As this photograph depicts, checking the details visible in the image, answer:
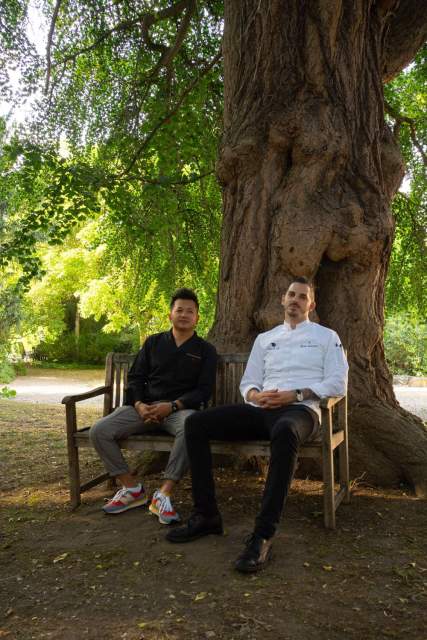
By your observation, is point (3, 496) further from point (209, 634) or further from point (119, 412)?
point (209, 634)

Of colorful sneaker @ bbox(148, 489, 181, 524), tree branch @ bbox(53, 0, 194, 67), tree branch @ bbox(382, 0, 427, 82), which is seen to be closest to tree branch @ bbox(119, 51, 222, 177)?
tree branch @ bbox(53, 0, 194, 67)

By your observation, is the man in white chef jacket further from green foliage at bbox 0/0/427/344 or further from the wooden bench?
green foliage at bbox 0/0/427/344

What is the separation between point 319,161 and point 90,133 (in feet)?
13.9

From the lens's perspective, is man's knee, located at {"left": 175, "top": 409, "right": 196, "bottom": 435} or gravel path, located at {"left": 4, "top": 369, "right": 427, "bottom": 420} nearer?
man's knee, located at {"left": 175, "top": 409, "right": 196, "bottom": 435}

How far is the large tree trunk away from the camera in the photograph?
4.74 metres

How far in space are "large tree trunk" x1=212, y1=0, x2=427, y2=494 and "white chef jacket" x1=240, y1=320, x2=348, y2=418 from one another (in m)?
0.60

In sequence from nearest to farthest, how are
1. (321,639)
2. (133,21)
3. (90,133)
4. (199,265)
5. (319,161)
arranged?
(321,639) → (319,161) → (133,21) → (90,133) → (199,265)

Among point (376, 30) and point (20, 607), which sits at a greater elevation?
point (376, 30)

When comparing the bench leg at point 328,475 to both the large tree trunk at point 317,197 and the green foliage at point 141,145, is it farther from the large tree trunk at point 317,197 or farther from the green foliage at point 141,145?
the green foliage at point 141,145

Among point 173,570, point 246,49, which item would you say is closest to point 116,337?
point 246,49

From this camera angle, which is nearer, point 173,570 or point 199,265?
point 173,570

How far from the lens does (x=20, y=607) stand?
2.67 m

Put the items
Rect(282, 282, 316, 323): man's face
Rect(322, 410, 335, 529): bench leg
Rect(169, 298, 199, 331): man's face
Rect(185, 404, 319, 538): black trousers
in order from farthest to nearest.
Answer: Rect(169, 298, 199, 331): man's face, Rect(282, 282, 316, 323): man's face, Rect(322, 410, 335, 529): bench leg, Rect(185, 404, 319, 538): black trousers

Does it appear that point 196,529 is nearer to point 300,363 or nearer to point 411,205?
point 300,363
